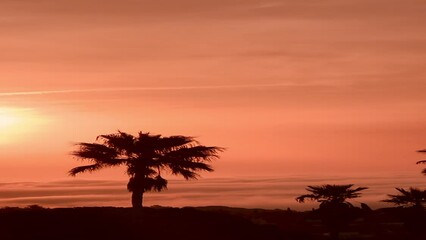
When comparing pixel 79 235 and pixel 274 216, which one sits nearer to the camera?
pixel 79 235

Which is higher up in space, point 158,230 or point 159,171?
point 159,171

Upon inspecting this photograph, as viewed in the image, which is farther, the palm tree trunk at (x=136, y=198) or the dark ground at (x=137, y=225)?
the palm tree trunk at (x=136, y=198)

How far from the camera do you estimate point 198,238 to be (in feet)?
225

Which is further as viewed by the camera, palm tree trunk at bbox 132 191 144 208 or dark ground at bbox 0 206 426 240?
palm tree trunk at bbox 132 191 144 208

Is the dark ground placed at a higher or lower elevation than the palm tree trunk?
lower

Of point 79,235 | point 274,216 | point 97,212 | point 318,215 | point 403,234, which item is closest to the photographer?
point 79,235

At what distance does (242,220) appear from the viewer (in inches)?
2977

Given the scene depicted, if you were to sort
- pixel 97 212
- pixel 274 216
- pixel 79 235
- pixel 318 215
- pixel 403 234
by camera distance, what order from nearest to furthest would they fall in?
pixel 79 235
pixel 97 212
pixel 318 215
pixel 403 234
pixel 274 216

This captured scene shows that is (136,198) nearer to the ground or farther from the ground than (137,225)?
farther from the ground

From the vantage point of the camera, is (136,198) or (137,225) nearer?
(137,225)

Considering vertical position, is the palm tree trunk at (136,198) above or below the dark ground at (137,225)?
above

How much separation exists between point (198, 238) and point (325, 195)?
14.7m

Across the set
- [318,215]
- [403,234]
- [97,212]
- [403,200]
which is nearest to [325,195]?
[318,215]

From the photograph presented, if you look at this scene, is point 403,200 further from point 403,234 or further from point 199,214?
point 199,214
